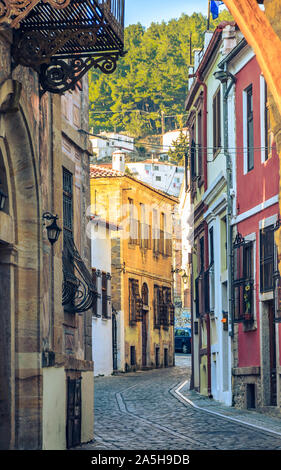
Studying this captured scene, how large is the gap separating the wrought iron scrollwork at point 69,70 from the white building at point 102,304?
26884mm

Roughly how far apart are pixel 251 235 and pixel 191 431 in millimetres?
5862

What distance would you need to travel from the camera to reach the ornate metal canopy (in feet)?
34.1

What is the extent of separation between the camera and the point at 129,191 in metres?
46.3

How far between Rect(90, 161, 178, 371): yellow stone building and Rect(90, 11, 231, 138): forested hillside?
207ft

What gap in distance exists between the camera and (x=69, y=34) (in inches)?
421

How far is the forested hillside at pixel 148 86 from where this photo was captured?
381 ft

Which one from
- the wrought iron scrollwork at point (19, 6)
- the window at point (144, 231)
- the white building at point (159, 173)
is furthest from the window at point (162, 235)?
the wrought iron scrollwork at point (19, 6)

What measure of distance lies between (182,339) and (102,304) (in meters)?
17.1

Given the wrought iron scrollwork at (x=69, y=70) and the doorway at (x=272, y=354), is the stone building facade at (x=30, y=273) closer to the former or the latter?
the wrought iron scrollwork at (x=69, y=70)

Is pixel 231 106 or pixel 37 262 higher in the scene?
pixel 231 106

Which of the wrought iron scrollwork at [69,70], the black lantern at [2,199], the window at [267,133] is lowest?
the black lantern at [2,199]

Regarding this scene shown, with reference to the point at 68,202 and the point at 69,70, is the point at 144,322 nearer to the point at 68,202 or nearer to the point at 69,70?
the point at 68,202
